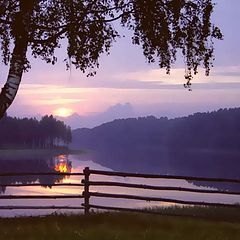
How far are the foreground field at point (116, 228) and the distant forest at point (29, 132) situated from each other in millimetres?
163875

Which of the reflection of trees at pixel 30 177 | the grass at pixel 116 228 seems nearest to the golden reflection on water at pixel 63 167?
the reflection of trees at pixel 30 177

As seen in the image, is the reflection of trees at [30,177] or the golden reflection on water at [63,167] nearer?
the reflection of trees at [30,177]

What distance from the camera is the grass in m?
11.9

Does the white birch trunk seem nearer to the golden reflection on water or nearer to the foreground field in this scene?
the foreground field

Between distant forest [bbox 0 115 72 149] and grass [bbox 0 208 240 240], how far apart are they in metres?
164

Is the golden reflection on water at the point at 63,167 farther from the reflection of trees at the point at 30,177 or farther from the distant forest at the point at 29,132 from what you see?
the distant forest at the point at 29,132

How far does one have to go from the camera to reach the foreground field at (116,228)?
39.1 feet

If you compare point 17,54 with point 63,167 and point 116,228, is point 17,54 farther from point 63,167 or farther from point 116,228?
point 63,167

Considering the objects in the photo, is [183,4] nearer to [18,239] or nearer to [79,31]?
[79,31]

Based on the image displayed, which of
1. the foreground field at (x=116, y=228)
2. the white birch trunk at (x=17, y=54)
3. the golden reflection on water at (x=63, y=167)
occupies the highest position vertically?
the white birch trunk at (x=17, y=54)

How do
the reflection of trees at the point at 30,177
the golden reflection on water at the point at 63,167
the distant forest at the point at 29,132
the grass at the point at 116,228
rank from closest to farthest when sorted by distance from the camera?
the grass at the point at 116,228 → the reflection of trees at the point at 30,177 → the golden reflection on water at the point at 63,167 → the distant forest at the point at 29,132

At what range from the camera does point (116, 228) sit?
12758 mm

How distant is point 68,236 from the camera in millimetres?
11750

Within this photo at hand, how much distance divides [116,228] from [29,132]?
17227 centimetres
